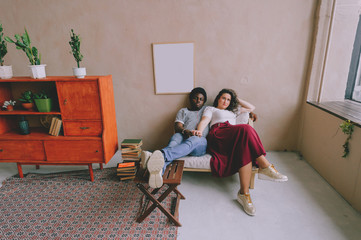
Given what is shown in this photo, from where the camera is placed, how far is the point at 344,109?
2693 mm

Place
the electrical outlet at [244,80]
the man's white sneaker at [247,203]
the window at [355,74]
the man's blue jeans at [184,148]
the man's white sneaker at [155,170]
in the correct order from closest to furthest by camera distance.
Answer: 1. the man's white sneaker at [155,170]
2. the man's white sneaker at [247,203]
3. the man's blue jeans at [184,148]
4. the window at [355,74]
5. the electrical outlet at [244,80]

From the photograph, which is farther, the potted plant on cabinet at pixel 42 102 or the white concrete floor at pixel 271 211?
the potted plant on cabinet at pixel 42 102

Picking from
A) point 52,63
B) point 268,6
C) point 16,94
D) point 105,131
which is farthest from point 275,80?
point 16,94

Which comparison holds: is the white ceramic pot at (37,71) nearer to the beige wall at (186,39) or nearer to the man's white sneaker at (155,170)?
the beige wall at (186,39)

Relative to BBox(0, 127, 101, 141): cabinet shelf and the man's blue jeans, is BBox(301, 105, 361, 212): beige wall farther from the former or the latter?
BBox(0, 127, 101, 141): cabinet shelf

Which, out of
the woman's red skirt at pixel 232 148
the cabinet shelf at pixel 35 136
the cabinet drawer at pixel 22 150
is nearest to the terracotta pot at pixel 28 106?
the cabinet shelf at pixel 35 136

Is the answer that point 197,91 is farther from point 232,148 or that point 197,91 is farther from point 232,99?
point 232,148

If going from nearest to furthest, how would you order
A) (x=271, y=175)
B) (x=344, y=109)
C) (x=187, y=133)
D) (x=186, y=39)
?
(x=271, y=175), (x=344, y=109), (x=187, y=133), (x=186, y=39)

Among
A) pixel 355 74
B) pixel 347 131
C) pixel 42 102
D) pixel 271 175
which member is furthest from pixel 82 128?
pixel 355 74

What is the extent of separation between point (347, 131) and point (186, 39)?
2225 millimetres

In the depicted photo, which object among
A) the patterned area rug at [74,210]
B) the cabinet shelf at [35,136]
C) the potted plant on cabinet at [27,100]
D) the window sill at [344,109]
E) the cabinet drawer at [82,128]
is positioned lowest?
the patterned area rug at [74,210]

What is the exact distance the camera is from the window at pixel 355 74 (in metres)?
2.96

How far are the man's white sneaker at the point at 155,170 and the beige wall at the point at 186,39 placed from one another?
1.46 meters

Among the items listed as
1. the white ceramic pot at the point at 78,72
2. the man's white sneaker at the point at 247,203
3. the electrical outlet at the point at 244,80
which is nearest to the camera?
the man's white sneaker at the point at 247,203
